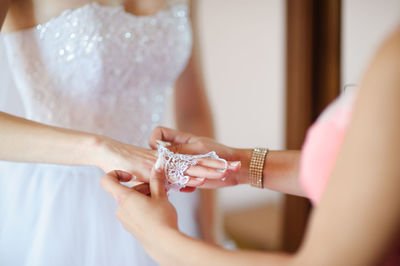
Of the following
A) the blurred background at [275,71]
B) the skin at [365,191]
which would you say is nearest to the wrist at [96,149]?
the skin at [365,191]

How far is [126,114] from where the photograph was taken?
3.20 feet

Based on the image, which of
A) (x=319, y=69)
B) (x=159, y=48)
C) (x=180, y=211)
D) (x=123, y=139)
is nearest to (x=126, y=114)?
(x=123, y=139)

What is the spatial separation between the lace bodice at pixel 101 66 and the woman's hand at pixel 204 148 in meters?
0.21

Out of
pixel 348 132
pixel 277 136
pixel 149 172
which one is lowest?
pixel 277 136

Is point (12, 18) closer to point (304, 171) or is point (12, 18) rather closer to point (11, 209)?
point (11, 209)

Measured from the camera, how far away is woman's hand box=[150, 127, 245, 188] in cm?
78

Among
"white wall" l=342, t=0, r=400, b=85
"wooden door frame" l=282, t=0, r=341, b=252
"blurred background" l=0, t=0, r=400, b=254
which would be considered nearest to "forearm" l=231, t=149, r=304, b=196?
"blurred background" l=0, t=0, r=400, b=254

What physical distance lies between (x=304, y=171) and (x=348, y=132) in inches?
3.3

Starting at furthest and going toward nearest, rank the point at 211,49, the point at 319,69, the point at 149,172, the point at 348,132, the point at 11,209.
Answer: the point at 211,49 → the point at 319,69 → the point at 11,209 → the point at 149,172 → the point at 348,132

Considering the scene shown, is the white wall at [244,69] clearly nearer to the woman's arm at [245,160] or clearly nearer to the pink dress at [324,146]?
the woman's arm at [245,160]

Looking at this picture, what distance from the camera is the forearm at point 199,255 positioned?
409 mm

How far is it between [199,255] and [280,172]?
1.24 ft

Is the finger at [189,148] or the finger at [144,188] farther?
the finger at [189,148]

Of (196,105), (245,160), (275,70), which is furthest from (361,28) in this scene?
(245,160)
